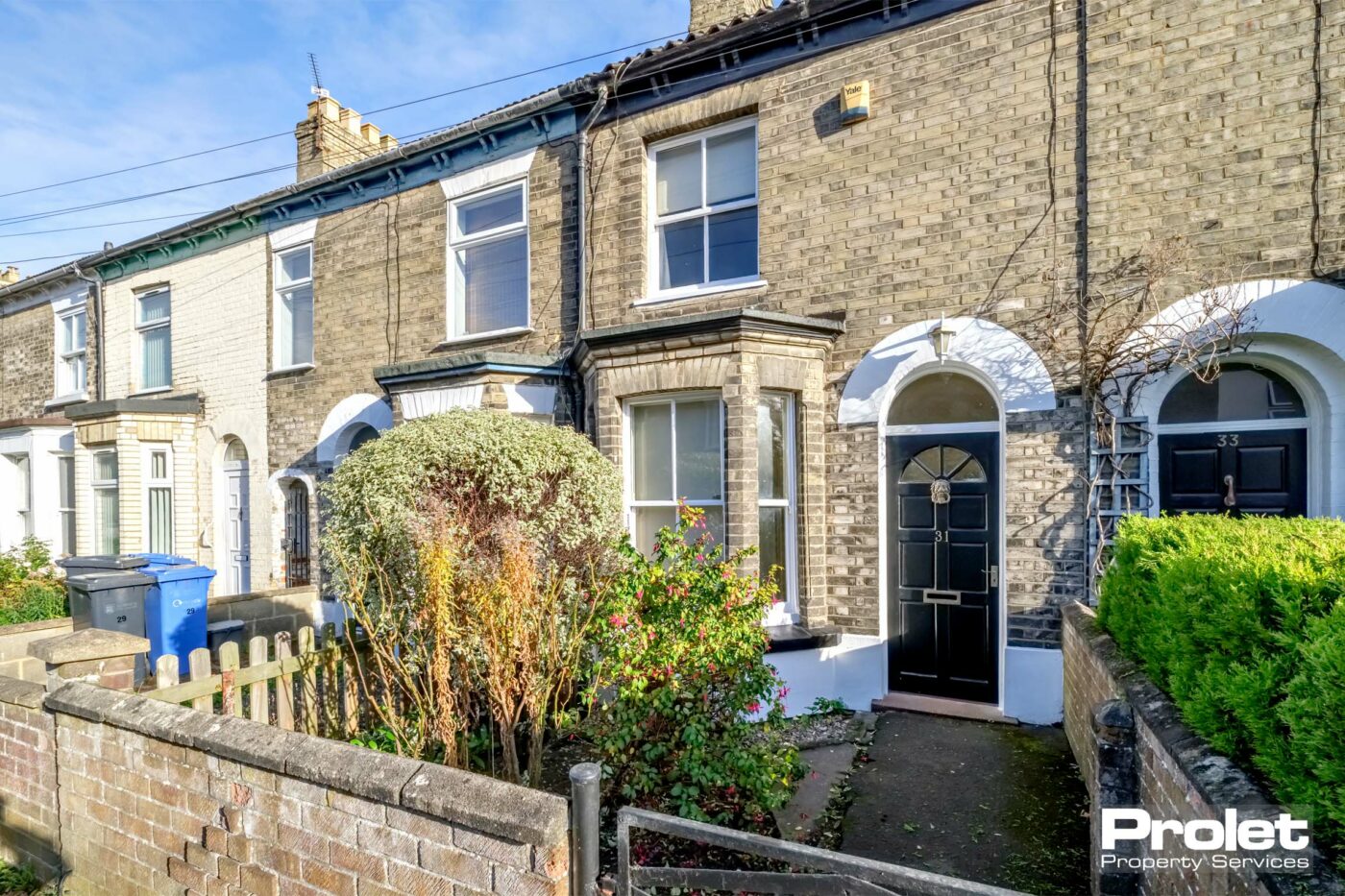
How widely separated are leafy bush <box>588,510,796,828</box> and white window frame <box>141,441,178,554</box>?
37.2 ft

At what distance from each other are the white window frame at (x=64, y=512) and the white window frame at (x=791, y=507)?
13809 millimetres

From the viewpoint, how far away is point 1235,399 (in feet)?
18.2

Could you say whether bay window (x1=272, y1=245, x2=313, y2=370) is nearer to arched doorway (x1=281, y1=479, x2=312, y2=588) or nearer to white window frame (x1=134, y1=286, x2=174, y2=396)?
arched doorway (x1=281, y1=479, x2=312, y2=588)

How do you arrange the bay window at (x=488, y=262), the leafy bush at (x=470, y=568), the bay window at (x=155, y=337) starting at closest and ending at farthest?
the leafy bush at (x=470, y=568), the bay window at (x=488, y=262), the bay window at (x=155, y=337)

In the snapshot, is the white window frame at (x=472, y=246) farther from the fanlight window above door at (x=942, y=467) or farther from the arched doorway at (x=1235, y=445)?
the arched doorway at (x=1235, y=445)

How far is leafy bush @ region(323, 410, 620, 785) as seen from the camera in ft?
13.6

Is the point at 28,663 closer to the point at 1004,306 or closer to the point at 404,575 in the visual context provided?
the point at 404,575

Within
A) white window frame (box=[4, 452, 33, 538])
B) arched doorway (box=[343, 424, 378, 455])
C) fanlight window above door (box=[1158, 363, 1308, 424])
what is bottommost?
white window frame (box=[4, 452, 33, 538])

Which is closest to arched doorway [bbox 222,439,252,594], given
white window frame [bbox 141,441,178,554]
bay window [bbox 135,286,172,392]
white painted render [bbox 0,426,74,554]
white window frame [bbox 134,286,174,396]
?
white window frame [bbox 141,441,178,554]

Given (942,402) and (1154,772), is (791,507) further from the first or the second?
(1154,772)

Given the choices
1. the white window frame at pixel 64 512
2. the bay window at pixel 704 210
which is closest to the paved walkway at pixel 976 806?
the bay window at pixel 704 210

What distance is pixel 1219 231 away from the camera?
17.7 feet

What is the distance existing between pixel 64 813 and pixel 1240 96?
901 centimetres

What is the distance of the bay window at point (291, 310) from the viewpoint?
36.4ft
